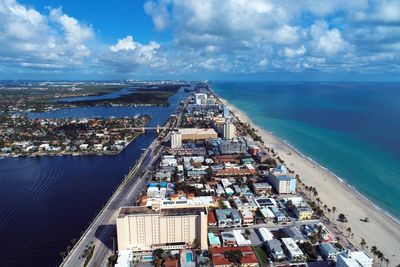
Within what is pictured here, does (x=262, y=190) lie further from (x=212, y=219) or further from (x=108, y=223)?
(x=108, y=223)

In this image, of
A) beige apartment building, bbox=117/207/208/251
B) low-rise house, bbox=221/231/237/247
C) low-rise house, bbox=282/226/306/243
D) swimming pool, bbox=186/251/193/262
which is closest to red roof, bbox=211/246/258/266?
low-rise house, bbox=221/231/237/247

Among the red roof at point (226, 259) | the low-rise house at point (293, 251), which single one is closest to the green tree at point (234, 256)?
the red roof at point (226, 259)

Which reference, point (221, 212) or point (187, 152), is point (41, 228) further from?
point (187, 152)

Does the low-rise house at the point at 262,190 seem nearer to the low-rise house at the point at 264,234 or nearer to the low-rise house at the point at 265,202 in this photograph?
the low-rise house at the point at 265,202

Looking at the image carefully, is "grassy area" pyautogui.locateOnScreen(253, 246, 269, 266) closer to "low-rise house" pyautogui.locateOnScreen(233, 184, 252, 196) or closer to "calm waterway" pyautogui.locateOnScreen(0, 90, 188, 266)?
"low-rise house" pyautogui.locateOnScreen(233, 184, 252, 196)

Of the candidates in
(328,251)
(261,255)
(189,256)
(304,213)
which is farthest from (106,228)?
(328,251)

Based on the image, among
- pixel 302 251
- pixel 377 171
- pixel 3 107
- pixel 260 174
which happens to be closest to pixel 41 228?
pixel 302 251
